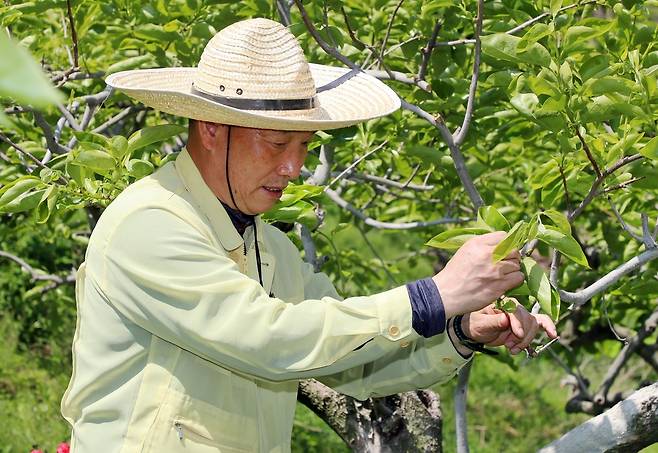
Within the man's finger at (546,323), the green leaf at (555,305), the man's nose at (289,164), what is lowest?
the man's finger at (546,323)

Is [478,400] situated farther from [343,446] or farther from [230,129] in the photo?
[230,129]

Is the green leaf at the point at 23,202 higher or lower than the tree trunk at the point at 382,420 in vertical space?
higher

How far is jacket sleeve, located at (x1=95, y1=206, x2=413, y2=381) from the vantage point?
5.91 ft

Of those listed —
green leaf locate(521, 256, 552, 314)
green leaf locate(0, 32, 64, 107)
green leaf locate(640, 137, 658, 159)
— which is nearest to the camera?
green leaf locate(0, 32, 64, 107)

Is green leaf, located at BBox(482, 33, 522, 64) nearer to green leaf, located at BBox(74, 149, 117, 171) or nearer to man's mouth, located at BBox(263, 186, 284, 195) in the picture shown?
man's mouth, located at BBox(263, 186, 284, 195)

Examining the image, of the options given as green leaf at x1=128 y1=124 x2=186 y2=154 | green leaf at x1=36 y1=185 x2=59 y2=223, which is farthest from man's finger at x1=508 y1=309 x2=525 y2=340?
green leaf at x1=36 y1=185 x2=59 y2=223

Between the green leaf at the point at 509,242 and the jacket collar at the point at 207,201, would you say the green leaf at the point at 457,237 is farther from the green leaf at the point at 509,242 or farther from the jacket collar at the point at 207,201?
the jacket collar at the point at 207,201

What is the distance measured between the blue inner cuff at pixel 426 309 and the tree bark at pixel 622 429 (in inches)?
28.1

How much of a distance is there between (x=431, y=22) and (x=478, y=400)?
Result: 3972 millimetres

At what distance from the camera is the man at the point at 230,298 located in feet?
6.00

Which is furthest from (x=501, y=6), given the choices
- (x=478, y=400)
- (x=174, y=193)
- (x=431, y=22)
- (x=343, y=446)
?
(x=478, y=400)

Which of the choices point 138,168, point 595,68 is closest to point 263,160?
point 138,168

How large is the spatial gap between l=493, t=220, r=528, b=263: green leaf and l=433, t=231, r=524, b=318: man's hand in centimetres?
5

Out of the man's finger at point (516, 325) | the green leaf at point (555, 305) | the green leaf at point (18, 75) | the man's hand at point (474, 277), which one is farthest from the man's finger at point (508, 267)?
the green leaf at point (18, 75)
